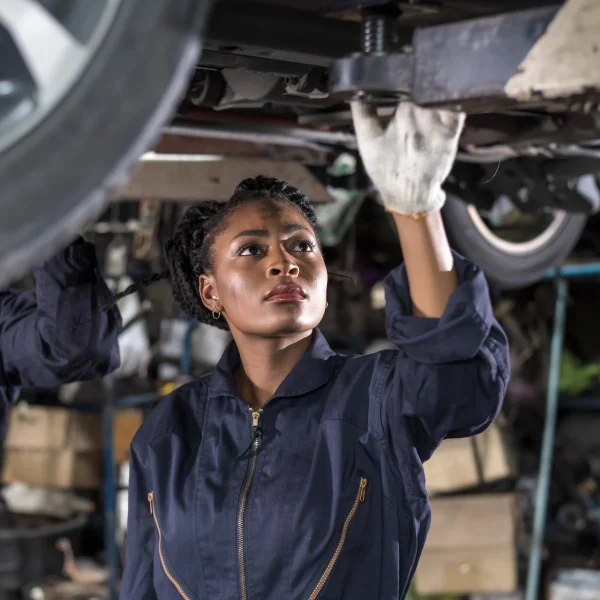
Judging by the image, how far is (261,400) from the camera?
1.38 meters

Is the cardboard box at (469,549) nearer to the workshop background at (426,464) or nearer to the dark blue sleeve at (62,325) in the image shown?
the workshop background at (426,464)

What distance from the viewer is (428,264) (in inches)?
42.0

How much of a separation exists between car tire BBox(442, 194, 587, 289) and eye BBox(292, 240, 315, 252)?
3.56ft

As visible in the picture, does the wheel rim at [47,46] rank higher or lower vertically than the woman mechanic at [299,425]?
higher

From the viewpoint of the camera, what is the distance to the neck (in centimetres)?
136

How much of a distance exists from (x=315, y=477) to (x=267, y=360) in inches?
8.1

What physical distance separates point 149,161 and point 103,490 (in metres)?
2.20

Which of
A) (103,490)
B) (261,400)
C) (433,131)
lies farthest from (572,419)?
(433,131)

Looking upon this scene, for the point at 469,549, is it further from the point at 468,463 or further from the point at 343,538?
the point at 343,538

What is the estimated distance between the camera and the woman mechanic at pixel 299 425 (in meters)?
1.09

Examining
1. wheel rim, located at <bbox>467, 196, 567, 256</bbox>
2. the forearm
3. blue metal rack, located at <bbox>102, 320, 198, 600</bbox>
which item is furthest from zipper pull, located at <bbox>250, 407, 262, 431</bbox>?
blue metal rack, located at <bbox>102, 320, 198, 600</bbox>

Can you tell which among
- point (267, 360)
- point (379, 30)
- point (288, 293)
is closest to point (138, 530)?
point (267, 360)

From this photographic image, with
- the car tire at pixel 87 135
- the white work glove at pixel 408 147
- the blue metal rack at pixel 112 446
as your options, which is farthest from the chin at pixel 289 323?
the blue metal rack at pixel 112 446

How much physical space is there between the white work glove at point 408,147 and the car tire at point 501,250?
4.71 feet
